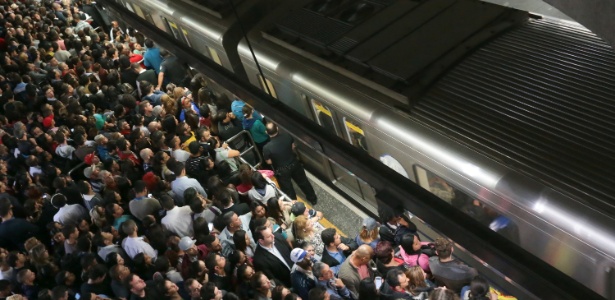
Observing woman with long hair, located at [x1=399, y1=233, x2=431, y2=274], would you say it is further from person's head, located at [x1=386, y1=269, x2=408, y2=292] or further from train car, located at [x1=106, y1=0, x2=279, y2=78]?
train car, located at [x1=106, y1=0, x2=279, y2=78]

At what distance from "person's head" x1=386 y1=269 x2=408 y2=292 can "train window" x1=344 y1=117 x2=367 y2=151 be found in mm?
1429

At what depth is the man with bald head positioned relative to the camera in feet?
18.1

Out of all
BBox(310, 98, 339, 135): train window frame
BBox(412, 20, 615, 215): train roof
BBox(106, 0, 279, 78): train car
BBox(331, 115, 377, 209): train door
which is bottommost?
BBox(331, 115, 377, 209): train door

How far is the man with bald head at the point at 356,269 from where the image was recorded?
5.50 meters

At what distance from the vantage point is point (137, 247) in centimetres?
640

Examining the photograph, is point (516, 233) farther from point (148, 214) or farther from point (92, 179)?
point (92, 179)

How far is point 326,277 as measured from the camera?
212 inches

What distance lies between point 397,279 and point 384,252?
411mm

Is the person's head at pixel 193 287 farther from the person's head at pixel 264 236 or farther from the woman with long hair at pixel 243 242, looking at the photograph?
the person's head at pixel 264 236

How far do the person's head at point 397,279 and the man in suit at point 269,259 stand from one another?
111 centimetres

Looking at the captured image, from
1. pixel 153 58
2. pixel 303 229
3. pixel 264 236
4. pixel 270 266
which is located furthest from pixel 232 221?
pixel 153 58

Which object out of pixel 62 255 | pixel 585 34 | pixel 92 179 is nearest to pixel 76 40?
pixel 92 179

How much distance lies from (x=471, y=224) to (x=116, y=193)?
5243 millimetres

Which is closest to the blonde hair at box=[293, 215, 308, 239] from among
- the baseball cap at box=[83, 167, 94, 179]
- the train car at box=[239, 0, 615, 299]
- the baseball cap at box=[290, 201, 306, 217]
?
the baseball cap at box=[290, 201, 306, 217]
